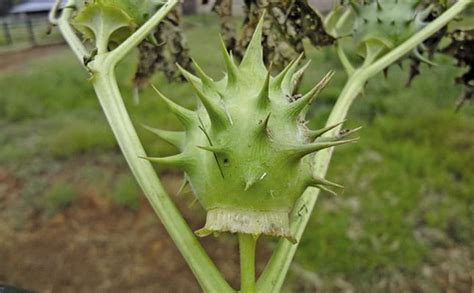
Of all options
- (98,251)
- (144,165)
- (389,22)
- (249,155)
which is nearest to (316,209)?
(98,251)

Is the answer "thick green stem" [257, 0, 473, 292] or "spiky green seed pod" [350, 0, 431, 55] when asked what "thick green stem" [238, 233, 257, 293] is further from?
"spiky green seed pod" [350, 0, 431, 55]

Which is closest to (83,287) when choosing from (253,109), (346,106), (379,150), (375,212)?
(375,212)

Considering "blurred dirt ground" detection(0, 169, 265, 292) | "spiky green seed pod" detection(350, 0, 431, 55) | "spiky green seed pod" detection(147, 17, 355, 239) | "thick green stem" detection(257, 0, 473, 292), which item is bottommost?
"blurred dirt ground" detection(0, 169, 265, 292)

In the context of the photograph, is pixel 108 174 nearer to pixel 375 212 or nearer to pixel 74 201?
pixel 74 201

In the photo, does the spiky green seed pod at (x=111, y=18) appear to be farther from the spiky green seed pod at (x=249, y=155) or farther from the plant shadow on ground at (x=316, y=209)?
the plant shadow on ground at (x=316, y=209)

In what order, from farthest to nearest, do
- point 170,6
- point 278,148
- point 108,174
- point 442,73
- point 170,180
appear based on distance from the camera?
point 442,73
point 108,174
point 170,180
point 170,6
point 278,148

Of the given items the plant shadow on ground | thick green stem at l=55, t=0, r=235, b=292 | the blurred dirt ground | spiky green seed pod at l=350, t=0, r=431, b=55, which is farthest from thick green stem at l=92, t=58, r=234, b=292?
the blurred dirt ground
